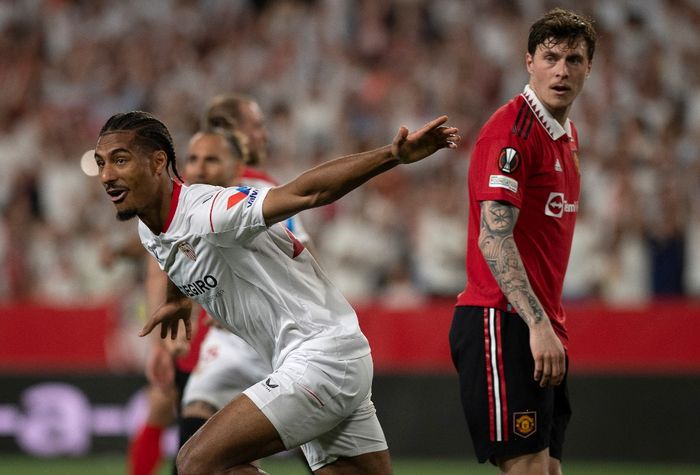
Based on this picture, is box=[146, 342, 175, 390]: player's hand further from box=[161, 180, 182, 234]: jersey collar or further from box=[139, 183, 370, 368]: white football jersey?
box=[161, 180, 182, 234]: jersey collar

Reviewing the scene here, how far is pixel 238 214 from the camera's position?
4375 mm

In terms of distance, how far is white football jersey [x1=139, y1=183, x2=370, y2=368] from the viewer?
180 inches

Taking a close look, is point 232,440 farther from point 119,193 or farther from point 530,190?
A: point 530,190

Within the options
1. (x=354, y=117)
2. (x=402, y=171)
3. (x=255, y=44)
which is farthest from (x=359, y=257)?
(x=255, y=44)

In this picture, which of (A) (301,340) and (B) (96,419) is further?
(B) (96,419)

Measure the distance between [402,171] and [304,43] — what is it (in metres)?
2.84

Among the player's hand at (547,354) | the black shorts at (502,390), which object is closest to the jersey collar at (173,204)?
the black shorts at (502,390)

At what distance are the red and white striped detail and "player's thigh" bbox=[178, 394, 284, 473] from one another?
93cm

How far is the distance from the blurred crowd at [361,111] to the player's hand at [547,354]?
6217 mm

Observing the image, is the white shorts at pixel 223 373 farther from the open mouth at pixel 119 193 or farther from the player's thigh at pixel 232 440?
the open mouth at pixel 119 193

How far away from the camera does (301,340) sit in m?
4.66

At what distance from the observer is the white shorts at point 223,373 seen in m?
6.29

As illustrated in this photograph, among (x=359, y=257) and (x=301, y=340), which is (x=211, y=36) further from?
(x=301, y=340)

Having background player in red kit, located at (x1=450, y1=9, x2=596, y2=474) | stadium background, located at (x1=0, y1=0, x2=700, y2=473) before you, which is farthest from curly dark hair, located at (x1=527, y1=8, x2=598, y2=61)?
stadium background, located at (x1=0, y1=0, x2=700, y2=473)
